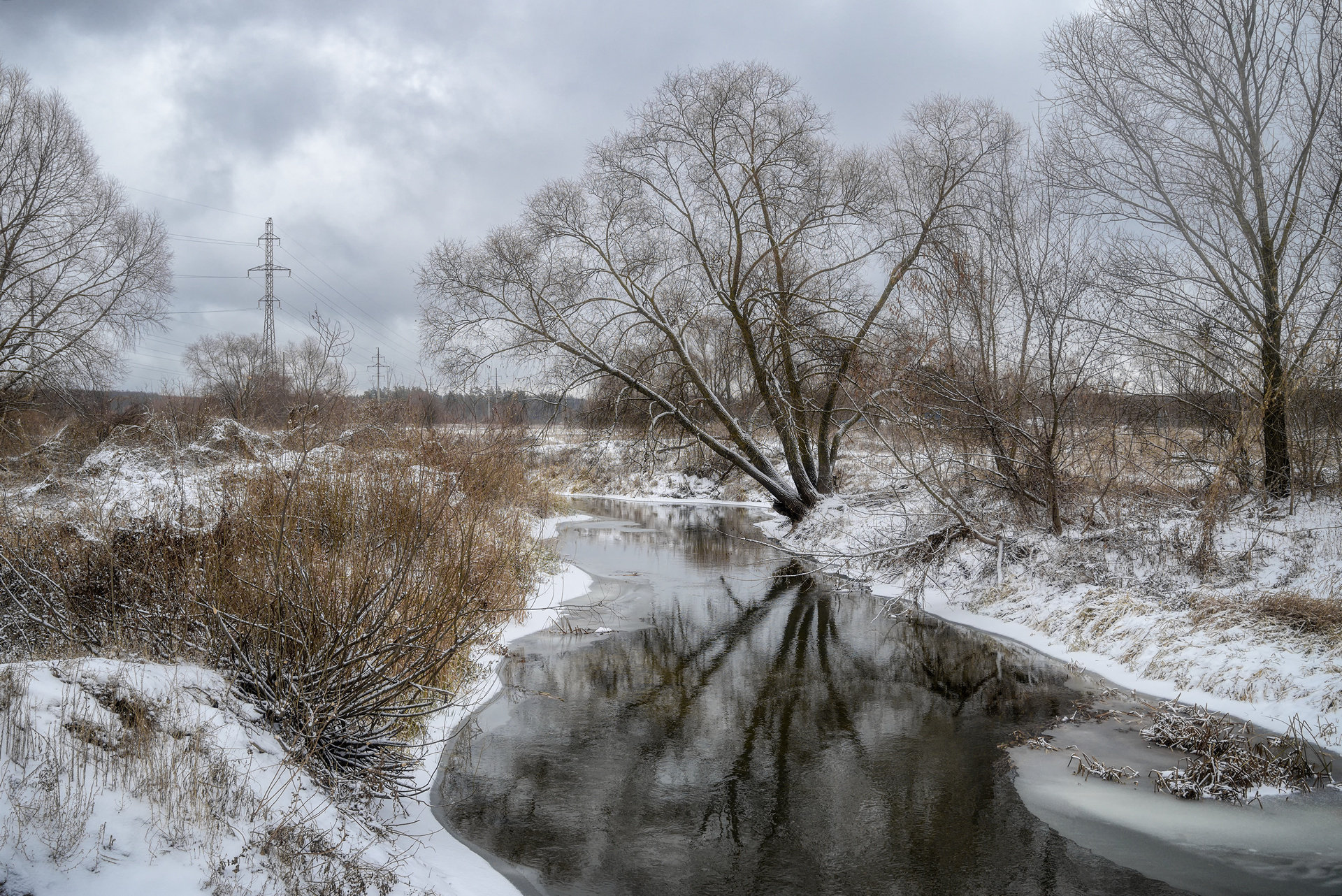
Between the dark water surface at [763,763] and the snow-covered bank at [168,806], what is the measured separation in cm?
97

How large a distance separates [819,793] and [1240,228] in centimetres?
1123

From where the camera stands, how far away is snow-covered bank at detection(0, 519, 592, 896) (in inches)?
123

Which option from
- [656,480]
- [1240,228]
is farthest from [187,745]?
[656,480]

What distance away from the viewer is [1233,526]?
10.6m

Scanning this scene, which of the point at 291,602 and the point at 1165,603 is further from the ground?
the point at 291,602

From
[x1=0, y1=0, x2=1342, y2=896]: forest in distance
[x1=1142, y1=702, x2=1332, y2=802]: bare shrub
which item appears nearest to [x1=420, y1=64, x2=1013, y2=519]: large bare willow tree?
[x1=0, y1=0, x2=1342, y2=896]: forest in distance

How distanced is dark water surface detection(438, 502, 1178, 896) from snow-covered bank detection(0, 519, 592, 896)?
965 millimetres

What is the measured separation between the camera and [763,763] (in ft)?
21.1

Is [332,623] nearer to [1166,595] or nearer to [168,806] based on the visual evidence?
[168,806]

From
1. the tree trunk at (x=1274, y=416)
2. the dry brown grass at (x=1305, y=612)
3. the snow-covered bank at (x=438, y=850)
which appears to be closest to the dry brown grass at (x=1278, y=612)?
the dry brown grass at (x=1305, y=612)

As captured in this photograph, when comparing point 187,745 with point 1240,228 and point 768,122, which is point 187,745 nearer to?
point 1240,228

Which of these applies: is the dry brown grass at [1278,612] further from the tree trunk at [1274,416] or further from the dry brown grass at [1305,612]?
the tree trunk at [1274,416]

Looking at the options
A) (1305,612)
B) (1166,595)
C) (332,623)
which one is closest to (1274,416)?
(1166,595)

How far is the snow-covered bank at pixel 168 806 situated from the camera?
3135mm
